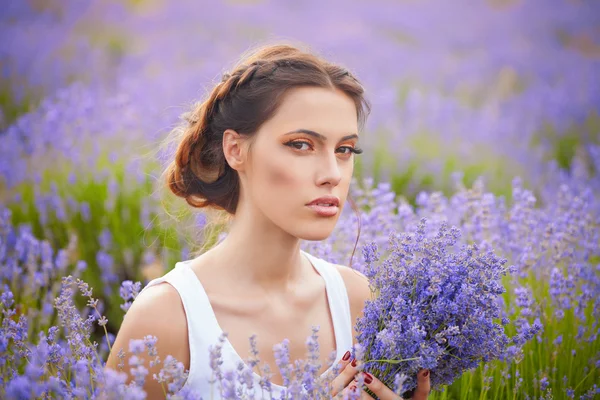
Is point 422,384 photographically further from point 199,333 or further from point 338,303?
point 199,333

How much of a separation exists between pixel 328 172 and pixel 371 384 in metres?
0.62

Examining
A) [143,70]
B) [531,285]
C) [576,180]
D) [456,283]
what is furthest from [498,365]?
[143,70]

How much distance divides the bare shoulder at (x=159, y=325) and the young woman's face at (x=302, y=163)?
0.41 metres

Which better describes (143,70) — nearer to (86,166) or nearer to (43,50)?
(43,50)

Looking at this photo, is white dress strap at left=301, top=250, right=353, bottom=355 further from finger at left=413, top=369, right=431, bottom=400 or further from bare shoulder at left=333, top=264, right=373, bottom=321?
finger at left=413, top=369, right=431, bottom=400

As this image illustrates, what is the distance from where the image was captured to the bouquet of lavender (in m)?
1.87

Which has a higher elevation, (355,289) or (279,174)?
(279,174)

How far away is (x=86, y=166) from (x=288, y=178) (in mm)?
3192

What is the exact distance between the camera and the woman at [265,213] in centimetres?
208

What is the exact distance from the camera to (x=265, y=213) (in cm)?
215

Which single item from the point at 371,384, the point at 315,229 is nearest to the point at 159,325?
the point at 315,229

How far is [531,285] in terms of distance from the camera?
10.4 feet

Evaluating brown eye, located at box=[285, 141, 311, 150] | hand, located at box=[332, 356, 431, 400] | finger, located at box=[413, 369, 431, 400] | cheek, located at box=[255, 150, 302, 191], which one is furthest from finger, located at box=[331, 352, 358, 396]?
brown eye, located at box=[285, 141, 311, 150]

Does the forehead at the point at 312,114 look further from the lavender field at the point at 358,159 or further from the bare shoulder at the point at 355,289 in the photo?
the bare shoulder at the point at 355,289
